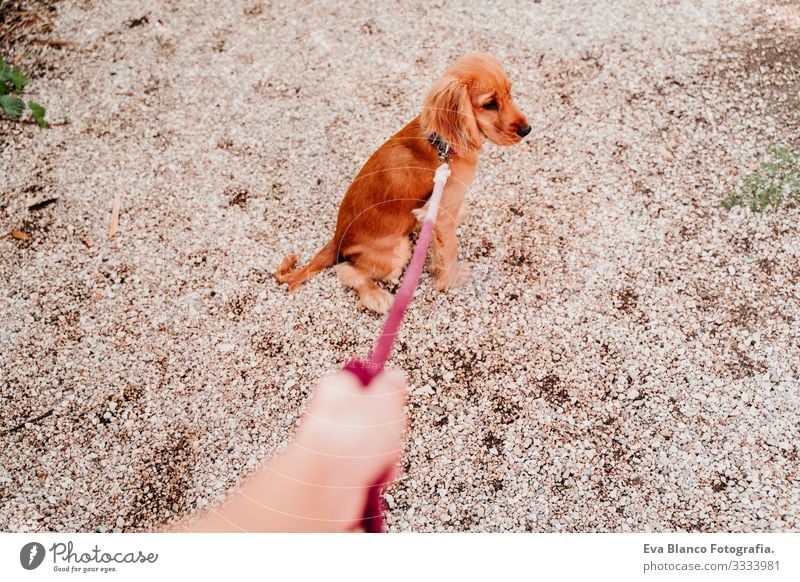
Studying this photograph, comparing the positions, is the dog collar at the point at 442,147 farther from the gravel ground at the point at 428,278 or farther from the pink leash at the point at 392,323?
the gravel ground at the point at 428,278

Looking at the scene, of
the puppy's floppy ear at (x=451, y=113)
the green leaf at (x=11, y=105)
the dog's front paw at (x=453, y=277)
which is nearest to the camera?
the puppy's floppy ear at (x=451, y=113)

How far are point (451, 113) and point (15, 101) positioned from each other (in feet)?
8.82

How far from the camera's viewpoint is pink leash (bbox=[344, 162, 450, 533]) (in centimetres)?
231

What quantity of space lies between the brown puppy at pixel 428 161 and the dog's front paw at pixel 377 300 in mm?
134

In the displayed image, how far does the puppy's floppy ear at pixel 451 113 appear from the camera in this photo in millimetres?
2303

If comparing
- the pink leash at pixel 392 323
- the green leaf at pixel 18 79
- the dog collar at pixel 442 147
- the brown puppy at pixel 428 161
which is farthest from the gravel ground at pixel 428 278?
the dog collar at pixel 442 147

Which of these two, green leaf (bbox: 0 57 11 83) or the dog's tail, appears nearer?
the dog's tail

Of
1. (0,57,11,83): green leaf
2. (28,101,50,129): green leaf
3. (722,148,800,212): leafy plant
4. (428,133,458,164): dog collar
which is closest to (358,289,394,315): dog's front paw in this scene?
(428,133,458,164): dog collar

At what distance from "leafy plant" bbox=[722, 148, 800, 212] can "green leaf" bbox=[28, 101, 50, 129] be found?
4.04m

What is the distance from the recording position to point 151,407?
255 centimetres

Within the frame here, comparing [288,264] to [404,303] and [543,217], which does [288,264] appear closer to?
[404,303]

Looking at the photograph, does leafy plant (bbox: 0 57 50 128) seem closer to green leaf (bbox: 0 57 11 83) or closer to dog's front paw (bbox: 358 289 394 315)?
green leaf (bbox: 0 57 11 83)
